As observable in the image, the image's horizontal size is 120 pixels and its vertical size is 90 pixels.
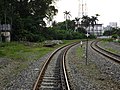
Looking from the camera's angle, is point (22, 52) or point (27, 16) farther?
point (27, 16)

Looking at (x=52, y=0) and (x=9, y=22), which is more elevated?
(x=52, y=0)

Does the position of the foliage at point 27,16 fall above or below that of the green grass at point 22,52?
above

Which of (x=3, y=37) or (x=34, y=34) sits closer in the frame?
(x=3, y=37)

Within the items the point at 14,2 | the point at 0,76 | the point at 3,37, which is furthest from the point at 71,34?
the point at 0,76

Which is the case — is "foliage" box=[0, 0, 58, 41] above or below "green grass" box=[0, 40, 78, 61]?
above

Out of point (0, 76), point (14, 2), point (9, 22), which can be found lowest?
point (0, 76)

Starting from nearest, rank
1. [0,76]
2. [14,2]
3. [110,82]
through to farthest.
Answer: [110,82]
[0,76]
[14,2]

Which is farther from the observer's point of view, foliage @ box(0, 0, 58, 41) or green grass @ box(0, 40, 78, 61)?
foliage @ box(0, 0, 58, 41)

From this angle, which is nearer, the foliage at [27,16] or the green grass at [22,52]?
the green grass at [22,52]

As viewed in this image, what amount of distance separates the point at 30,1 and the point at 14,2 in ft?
22.7

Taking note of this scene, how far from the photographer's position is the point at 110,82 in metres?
13.7

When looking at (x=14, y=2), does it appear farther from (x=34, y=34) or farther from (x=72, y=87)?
(x=72, y=87)

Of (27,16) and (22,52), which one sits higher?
(27,16)

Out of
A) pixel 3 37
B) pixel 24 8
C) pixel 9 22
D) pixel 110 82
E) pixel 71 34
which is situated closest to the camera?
pixel 110 82
